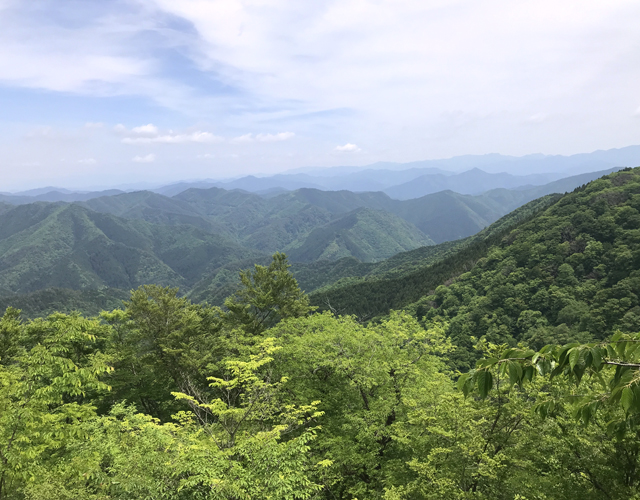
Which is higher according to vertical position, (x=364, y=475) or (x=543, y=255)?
(x=543, y=255)

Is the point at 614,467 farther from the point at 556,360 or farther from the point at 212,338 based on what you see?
the point at 212,338

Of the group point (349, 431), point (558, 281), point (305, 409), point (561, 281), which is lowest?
point (558, 281)

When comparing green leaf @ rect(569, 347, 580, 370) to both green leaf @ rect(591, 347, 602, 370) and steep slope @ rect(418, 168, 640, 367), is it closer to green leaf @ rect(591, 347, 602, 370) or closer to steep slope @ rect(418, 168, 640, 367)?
green leaf @ rect(591, 347, 602, 370)

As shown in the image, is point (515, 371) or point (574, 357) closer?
point (574, 357)

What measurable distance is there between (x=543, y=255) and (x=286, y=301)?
5870cm

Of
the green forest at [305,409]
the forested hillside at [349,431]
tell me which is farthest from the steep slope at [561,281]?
the forested hillside at [349,431]

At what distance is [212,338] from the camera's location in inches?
1261

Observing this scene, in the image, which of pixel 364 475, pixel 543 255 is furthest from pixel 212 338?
pixel 543 255

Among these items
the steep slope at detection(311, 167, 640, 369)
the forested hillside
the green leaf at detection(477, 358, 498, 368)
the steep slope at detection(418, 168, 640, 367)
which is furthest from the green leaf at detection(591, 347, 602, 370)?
the steep slope at detection(418, 168, 640, 367)

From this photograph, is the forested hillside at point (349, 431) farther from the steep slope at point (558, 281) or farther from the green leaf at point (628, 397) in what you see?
the steep slope at point (558, 281)

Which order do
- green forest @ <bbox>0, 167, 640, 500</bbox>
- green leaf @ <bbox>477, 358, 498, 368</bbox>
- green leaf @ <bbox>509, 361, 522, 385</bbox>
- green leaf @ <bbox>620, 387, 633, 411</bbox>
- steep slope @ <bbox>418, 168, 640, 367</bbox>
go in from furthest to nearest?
steep slope @ <bbox>418, 168, 640, 367</bbox> < green forest @ <bbox>0, 167, 640, 500</bbox> < green leaf @ <bbox>509, 361, 522, 385</bbox> < green leaf @ <bbox>477, 358, 498, 368</bbox> < green leaf @ <bbox>620, 387, 633, 411</bbox>

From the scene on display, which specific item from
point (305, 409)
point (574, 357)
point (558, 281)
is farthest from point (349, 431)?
point (558, 281)

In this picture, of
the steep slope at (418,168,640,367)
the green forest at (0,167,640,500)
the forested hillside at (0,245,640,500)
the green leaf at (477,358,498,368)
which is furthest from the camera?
the steep slope at (418,168,640,367)

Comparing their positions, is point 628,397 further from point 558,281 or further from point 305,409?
point 558,281
